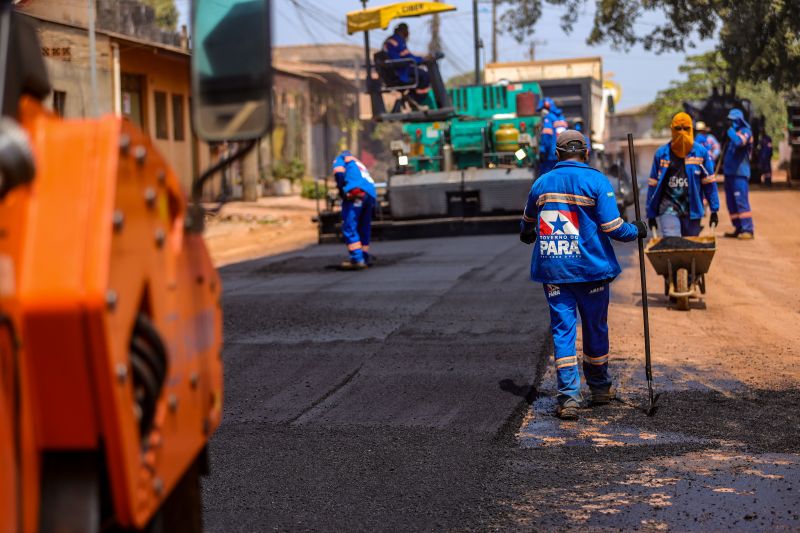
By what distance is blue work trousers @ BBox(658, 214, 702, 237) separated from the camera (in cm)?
1210

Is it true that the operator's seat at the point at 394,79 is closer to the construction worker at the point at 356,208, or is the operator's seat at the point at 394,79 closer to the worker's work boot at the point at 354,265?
the construction worker at the point at 356,208

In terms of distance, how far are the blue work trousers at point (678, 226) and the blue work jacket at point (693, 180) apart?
8cm

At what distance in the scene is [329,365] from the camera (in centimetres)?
923

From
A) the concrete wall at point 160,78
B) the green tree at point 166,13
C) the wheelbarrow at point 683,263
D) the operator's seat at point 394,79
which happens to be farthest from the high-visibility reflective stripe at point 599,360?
the green tree at point 166,13

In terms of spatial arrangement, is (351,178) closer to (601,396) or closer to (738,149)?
(738,149)

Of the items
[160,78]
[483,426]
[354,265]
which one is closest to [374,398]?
[483,426]

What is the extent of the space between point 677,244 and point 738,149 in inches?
305

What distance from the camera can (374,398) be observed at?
314 inches

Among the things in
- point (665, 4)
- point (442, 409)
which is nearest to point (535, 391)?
point (442, 409)

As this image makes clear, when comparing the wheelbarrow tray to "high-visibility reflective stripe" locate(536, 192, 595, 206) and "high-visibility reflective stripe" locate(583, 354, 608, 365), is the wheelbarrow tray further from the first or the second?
"high-visibility reflective stripe" locate(536, 192, 595, 206)

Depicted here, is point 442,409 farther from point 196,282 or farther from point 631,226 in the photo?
point 196,282

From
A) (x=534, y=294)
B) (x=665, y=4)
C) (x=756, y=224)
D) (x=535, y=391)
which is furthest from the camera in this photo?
(x=665, y=4)

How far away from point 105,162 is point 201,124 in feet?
1.29

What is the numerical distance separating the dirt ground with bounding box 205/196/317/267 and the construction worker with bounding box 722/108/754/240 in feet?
23.2
